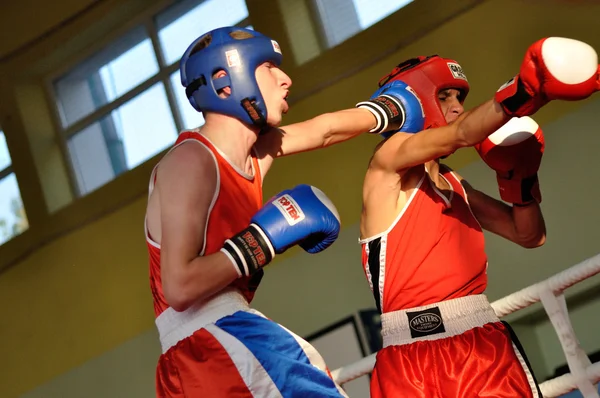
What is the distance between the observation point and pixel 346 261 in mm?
5145

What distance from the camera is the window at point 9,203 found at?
6.85 metres

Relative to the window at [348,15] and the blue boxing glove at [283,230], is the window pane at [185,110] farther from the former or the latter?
the blue boxing glove at [283,230]

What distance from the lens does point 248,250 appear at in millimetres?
1809

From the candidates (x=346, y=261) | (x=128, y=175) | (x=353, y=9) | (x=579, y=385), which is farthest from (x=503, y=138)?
(x=128, y=175)

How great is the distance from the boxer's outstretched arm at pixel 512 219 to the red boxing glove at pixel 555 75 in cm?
88

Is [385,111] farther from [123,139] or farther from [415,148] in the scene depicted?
[123,139]

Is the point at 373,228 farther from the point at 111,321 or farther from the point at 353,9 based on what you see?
the point at 111,321

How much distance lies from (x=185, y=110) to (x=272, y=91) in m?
4.16

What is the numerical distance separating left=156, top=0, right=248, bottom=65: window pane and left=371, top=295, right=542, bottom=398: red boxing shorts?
13.1ft

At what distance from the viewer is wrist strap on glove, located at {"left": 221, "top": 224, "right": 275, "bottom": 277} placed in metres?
1.79

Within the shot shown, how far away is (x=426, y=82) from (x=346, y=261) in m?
2.68

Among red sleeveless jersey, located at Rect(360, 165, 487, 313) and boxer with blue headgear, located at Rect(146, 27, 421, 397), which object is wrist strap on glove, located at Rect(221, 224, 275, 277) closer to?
boxer with blue headgear, located at Rect(146, 27, 421, 397)

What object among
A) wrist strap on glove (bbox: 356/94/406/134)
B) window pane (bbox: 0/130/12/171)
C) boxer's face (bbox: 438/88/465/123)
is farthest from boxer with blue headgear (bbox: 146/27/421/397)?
window pane (bbox: 0/130/12/171)

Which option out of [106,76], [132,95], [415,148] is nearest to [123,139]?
[132,95]
